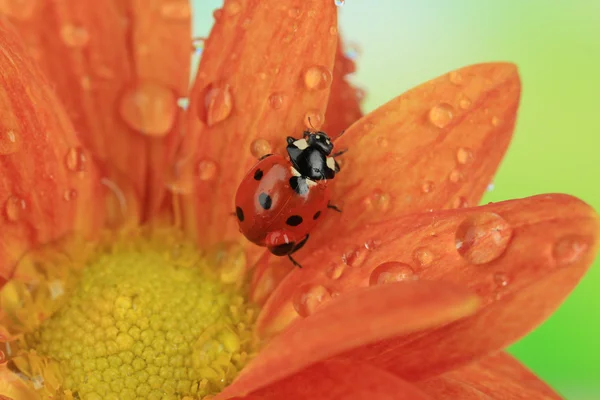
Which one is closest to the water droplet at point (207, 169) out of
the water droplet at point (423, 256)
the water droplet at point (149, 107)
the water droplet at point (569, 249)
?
the water droplet at point (149, 107)

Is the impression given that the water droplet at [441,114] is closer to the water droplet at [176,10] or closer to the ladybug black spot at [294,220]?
the ladybug black spot at [294,220]

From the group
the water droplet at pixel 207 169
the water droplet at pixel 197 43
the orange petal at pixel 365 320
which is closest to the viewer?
the orange petal at pixel 365 320

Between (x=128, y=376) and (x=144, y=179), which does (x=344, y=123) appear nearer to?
(x=144, y=179)

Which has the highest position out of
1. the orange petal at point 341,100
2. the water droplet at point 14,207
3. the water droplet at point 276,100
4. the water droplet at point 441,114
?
the orange petal at point 341,100

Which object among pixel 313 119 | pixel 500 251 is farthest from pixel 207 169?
pixel 500 251

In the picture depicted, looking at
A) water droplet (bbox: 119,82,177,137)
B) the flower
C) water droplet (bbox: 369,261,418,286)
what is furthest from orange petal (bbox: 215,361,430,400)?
water droplet (bbox: 119,82,177,137)

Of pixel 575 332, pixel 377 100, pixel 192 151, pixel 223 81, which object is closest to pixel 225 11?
pixel 223 81
